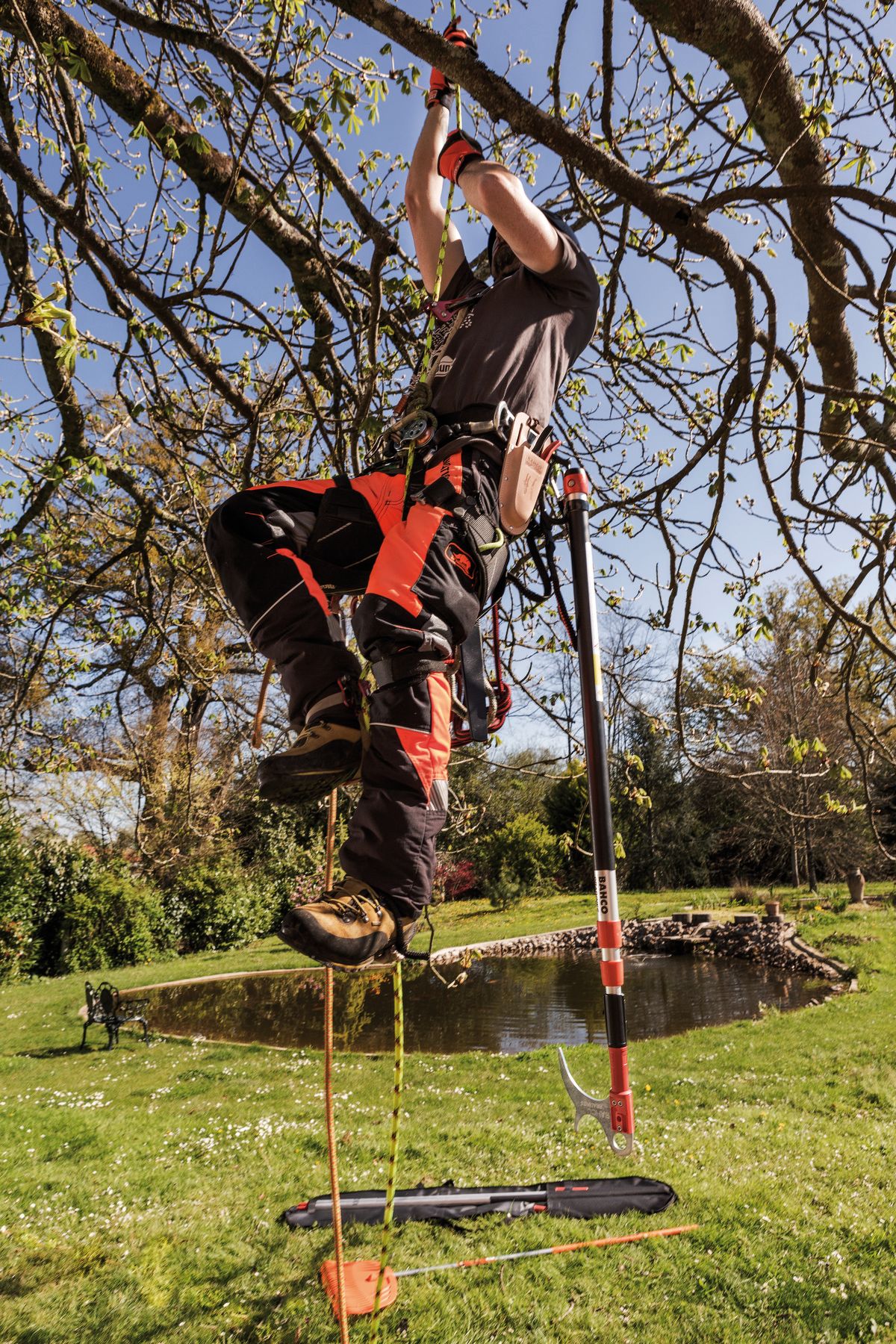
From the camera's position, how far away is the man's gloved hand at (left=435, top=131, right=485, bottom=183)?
90.0 inches

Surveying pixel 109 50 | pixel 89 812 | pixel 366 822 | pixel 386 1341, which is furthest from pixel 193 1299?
pixel 89 812

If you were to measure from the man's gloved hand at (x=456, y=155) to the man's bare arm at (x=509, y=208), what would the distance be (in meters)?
0.02

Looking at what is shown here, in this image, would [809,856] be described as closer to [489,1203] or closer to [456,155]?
[489,1203]

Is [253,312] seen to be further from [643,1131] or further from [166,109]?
[643,1131]

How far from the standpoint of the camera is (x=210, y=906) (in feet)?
71.4

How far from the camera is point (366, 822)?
1.90 metres

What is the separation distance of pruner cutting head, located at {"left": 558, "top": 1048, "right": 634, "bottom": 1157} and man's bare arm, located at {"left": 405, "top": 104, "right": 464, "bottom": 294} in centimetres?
239

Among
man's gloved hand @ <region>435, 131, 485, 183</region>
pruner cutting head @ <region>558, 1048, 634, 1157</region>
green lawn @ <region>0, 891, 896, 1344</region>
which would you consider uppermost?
man's gloved hand @ <region>435, 131, 485, 183</region>

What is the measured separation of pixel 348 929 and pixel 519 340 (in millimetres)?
1725

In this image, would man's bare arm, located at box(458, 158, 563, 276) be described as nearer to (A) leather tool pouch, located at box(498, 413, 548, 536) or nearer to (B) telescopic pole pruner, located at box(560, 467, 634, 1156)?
(A) leather tool pouch, located at box(498, 413, 548, 536)

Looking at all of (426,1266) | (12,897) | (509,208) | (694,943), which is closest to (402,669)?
(509,208)

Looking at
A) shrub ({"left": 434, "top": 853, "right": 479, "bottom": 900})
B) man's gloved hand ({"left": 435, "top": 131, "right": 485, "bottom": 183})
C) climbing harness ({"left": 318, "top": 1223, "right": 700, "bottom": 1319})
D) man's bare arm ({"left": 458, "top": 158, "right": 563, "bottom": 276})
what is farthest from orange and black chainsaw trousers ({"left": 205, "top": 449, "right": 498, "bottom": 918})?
shrub ({"left": 434, "top": 853, "right": 479, "bottom": 900})

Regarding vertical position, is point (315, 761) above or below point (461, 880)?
above

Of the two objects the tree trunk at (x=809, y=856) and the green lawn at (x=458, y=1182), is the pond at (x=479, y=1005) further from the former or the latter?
the tree trunk at (x=809, y=856)
